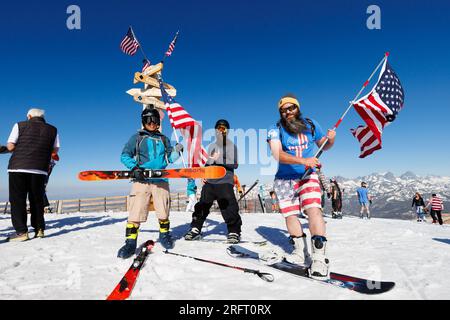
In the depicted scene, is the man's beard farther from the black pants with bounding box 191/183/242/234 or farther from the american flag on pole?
the american flag on pole

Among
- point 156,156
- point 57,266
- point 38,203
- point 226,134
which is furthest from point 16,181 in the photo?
point 226,134

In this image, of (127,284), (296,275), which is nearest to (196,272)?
(127,284)

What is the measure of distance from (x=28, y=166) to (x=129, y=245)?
2.62 m

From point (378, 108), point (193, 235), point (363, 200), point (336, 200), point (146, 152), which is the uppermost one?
point (378, 108)

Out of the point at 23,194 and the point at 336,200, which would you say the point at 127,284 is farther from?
the point at 336,200

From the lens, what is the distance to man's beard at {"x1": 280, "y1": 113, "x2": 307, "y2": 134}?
10.8ft

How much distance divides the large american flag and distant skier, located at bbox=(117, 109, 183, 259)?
123 inches

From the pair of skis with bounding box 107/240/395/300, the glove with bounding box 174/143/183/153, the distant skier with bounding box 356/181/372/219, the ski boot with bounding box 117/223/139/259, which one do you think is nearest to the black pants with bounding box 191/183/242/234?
the glove with bounding box 174/143/183/153

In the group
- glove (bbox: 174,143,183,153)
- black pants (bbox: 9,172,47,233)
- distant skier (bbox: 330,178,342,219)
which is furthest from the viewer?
distant skier (bbox: 330,178,342,219)

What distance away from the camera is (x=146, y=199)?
3914 mm

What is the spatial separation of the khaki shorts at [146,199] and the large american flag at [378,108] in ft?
11.1

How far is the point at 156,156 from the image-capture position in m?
4.04
